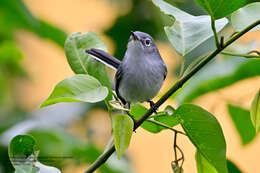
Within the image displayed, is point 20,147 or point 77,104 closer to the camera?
point 20,147

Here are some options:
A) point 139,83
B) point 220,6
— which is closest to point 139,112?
point 220,6

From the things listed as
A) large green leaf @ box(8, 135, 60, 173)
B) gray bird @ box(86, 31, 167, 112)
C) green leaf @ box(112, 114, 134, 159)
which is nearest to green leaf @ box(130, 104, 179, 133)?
green leaf @ box(112, 114, 134, 159)

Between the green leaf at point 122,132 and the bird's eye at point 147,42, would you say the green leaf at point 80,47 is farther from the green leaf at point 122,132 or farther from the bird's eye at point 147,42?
the bird's eye at point 147,42

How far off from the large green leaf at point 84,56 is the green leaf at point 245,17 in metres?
0.30

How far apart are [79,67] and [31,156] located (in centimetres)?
24

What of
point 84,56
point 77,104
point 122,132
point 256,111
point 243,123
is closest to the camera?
point 122,132

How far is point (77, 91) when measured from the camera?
90cm

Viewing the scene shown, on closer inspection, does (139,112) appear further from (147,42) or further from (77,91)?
(147,42)

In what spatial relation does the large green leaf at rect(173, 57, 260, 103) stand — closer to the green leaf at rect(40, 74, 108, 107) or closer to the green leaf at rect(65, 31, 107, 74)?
the green leaf at rect(65, 31, 107, 74)

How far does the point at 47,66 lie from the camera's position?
3.96 metres

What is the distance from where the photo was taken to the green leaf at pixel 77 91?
0.87m

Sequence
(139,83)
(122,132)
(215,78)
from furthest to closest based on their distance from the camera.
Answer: (139,83)
(215,78)
(122,132)

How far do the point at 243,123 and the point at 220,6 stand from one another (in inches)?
23.6

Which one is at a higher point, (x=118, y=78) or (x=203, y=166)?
(x=203, y=166)
